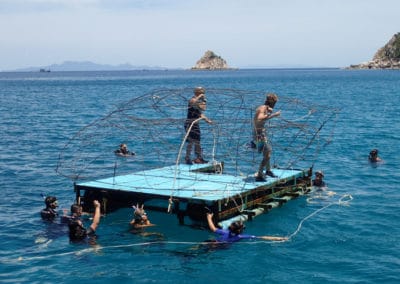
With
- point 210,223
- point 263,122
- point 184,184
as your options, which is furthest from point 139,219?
point 263,122

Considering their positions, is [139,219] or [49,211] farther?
[49,211]

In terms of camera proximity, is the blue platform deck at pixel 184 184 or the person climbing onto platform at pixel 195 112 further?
the person climbing onto platform at pixel 195 112

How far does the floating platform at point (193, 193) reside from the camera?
15.8 m

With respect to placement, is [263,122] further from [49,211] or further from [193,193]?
[49,211]

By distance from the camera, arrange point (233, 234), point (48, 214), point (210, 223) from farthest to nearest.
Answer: point (48, 214) → point (210, 223) → point (233, 234)

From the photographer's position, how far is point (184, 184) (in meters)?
17.6

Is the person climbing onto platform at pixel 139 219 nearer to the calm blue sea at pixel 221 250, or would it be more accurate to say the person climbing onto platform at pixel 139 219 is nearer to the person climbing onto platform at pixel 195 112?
the calm blue sea at pixel 221 250

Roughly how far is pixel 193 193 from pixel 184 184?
1327 millimetres

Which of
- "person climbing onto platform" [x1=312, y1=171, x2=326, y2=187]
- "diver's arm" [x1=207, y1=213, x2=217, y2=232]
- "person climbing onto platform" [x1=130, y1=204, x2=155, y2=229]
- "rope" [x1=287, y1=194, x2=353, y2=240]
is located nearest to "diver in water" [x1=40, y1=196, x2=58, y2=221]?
"person climbing onto platform" [x1=130, y1=204, x2=155, y2=229]

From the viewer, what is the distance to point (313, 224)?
16.7 m

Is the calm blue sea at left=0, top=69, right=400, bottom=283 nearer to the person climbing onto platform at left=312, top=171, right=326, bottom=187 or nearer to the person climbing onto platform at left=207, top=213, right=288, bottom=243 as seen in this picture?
the person climbing onto platform at left=207, top=213, right=288, bottom=243

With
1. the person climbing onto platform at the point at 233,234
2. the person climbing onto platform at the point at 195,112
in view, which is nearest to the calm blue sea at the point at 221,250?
the person climbing onto platform at the point at 233,234

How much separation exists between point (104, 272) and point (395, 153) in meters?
21.8

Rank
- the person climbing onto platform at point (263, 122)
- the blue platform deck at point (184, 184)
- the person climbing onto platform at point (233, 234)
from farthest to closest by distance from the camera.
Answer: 1. the person climbing onto platform at point (263, 122)
2. the blue platform deck at point (184, 184)
3. the person climbing onto platform at point (233, 234)
